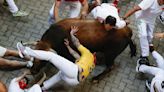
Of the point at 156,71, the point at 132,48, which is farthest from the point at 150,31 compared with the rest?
the point at 156,71

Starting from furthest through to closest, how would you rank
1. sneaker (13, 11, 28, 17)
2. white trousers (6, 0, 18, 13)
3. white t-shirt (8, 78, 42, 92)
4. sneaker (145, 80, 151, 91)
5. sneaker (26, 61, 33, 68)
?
sneaker (13, 11, 28, 17)
white trousers (6, 0, 18, 13)
sneaker (145, 80, 151, 91)
sneaker (26, 61, 33, 68)
white t-shirt (8, 78, 42, 92)

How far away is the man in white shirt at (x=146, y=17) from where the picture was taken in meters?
5.36

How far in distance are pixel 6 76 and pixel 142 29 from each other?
6.84 feet

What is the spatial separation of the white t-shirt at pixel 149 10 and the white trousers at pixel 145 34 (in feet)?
0.24

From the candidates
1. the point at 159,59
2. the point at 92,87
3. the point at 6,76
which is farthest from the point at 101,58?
the point at 6,76

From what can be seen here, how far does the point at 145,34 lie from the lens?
5609 mm

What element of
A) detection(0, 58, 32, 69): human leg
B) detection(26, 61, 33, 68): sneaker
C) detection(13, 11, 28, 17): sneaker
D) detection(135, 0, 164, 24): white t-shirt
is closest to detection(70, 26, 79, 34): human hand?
detection(26, 61, 33, 68): sneaker

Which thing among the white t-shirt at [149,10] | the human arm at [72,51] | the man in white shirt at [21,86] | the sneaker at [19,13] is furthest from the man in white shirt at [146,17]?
the sneaker at [19,13]

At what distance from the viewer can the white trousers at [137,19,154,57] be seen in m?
5.61

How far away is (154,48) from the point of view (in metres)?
6.09

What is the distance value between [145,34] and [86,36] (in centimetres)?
94

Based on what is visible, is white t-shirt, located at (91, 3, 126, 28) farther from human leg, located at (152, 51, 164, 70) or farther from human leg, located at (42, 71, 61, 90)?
human leg, located at (42, 71, 61, 90)

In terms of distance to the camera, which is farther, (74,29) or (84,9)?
(84,9)

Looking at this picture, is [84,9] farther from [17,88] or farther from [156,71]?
[17,88]
